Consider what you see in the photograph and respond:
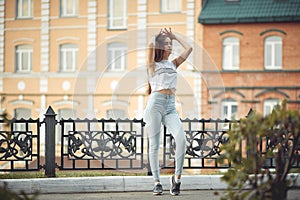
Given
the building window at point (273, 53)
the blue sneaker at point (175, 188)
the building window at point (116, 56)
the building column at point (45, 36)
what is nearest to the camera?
the blue sneaker at point (175, 188)

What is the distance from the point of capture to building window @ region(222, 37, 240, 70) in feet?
129

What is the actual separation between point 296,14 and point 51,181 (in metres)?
30.1

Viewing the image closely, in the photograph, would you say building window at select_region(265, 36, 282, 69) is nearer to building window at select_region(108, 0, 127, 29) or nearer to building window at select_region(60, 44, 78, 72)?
building window at select_region(108, 0, 127, 29)

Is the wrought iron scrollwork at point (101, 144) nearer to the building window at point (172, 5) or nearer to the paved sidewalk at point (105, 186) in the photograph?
the paved sidewalk at point (105, 186)

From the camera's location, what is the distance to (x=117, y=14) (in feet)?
140

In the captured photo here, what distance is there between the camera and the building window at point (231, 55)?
39281mm

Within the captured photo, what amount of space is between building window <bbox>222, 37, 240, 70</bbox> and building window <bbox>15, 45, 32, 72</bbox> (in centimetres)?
1259

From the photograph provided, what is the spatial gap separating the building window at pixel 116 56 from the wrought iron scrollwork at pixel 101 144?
1228 inches

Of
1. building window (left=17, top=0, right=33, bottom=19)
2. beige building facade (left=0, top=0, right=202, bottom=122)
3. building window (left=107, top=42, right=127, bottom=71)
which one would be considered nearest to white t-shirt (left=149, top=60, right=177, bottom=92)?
beige building facade (left=0, top=0, right=202, bottom=122)

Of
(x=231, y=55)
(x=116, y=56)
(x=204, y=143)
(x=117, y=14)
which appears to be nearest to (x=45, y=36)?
(x=117, y=14)

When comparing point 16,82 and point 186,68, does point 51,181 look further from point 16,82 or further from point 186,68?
point 16,82

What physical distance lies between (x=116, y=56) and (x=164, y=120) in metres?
33.9

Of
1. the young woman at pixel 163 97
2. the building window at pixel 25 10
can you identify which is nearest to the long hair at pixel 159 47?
the young woman at pixel 163 97

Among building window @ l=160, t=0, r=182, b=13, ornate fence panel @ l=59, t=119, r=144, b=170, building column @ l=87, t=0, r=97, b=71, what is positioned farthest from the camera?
building column @ l=87, t=0, r=97, b=71
